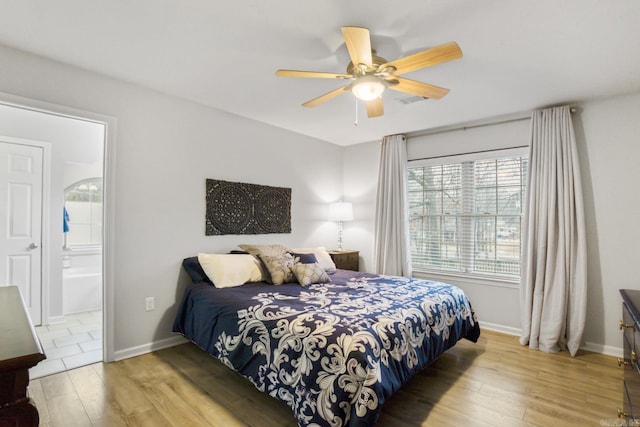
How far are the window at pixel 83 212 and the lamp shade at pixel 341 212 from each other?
3577 mm

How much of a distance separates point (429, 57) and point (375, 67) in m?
0.36

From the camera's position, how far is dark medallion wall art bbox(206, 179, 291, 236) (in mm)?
3539

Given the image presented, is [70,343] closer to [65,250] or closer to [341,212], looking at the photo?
[65,250]

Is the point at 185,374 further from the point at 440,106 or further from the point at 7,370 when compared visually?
the point at 440,106

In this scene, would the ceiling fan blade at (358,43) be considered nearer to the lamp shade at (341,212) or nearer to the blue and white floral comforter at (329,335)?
the blue and white floral comforter at (329,335)

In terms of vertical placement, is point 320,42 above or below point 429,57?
above

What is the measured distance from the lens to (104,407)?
2.16 meters

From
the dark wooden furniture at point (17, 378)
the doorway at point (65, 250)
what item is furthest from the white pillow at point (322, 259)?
the dark wooden furniture at point (17, 378)

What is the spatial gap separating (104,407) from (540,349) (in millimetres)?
3841

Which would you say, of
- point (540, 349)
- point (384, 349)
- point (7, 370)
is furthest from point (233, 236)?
point (540, 349)

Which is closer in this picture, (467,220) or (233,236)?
(233,236)

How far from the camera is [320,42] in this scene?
2.21 meters

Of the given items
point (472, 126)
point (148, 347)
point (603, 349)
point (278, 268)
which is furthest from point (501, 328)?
point (148, 347)

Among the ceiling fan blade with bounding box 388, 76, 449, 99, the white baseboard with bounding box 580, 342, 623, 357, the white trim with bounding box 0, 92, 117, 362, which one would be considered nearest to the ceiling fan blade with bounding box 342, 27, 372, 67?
the ceiling fan blade with bounding box 388, 76, 449, 99
